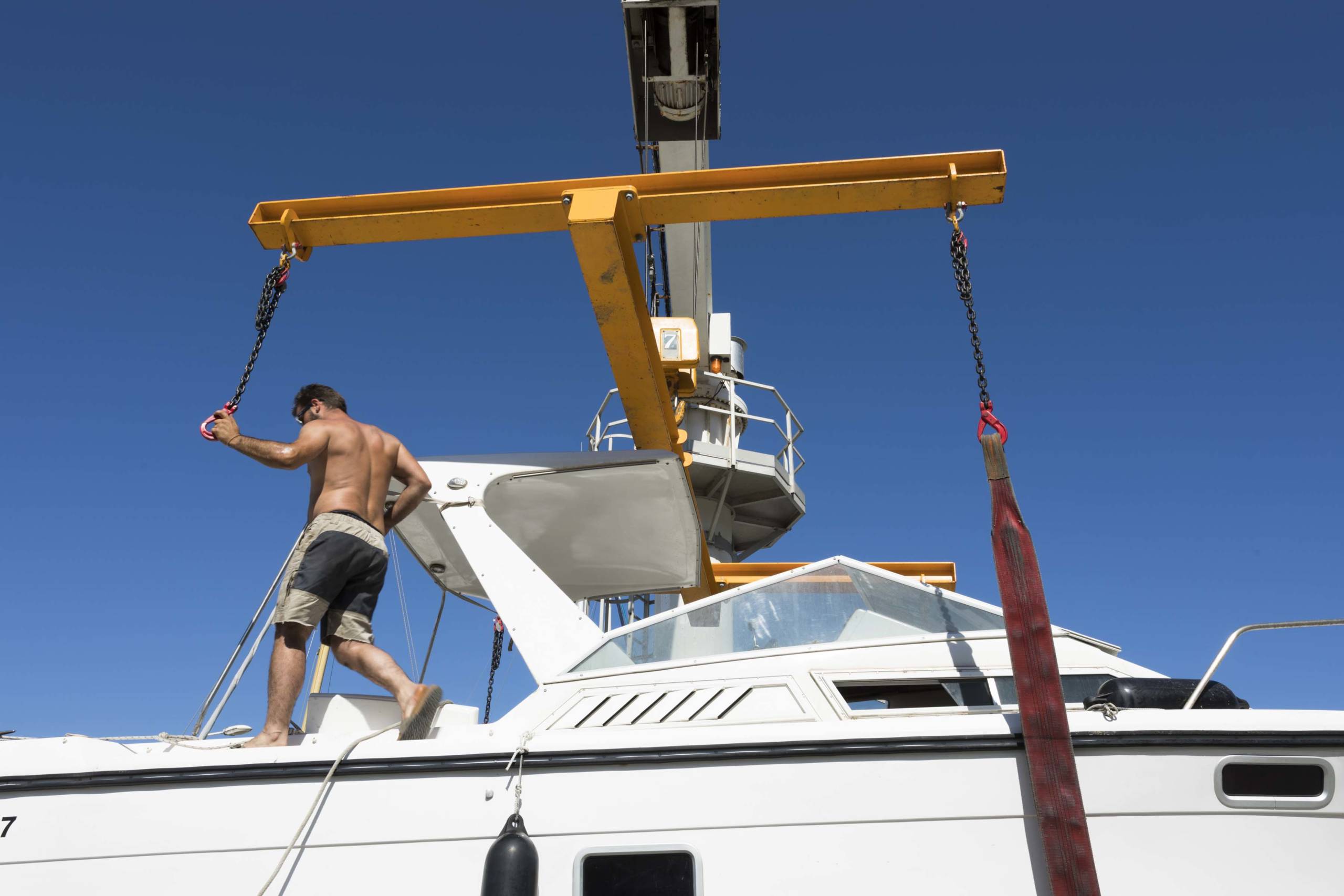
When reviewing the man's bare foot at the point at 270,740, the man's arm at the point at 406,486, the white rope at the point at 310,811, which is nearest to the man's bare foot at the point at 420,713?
the white rope at the point at 310,811

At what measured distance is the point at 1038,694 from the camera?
2.80 m

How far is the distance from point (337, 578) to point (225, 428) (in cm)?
80

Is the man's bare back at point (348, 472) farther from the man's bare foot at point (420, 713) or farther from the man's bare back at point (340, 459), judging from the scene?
the man's bare foot at point (420, 713)

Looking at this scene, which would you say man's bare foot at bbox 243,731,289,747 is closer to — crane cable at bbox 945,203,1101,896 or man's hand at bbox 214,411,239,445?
man's hand at bbox 214,411,239,445

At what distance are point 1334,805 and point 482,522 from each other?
332 centimetres

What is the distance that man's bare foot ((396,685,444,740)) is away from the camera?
3.45 metres

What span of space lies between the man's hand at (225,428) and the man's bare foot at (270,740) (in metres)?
1.16

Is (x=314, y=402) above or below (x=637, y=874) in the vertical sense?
above

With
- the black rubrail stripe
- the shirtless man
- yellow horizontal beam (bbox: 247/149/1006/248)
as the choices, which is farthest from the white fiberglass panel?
yellow horizontal beam (bbox: 247/149/1006/248)

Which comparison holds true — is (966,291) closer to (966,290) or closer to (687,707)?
(966,290)

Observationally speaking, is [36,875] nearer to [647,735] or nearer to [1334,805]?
[647,735]

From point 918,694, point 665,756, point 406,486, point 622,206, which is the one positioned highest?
point 622,206

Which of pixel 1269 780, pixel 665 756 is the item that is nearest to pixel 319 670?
pixel 665 756

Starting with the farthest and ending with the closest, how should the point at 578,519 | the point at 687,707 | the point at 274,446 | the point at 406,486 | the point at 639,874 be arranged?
the point at 578,519 → the point at 406,486 → the point at 274,446 → the point at 687,707 → the point at 639,874
